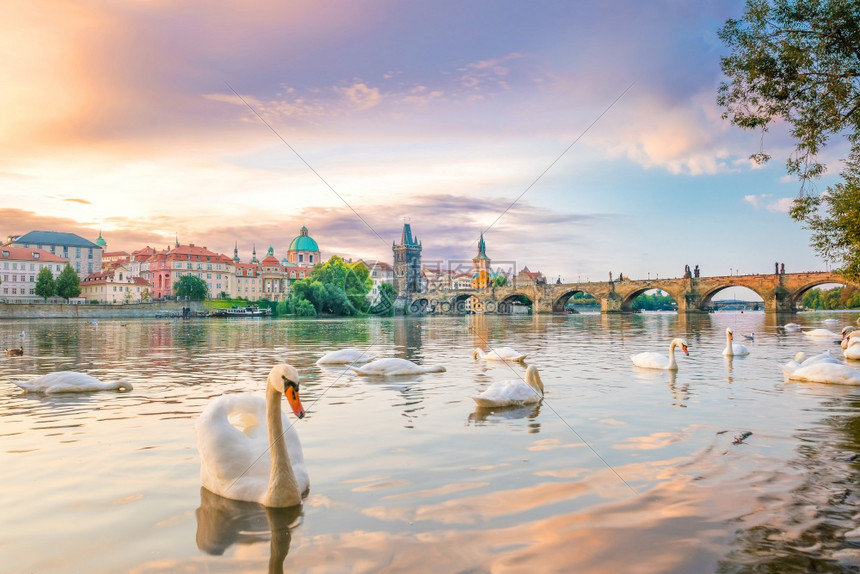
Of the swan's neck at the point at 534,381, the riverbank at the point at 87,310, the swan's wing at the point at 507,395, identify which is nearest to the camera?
the swan's wing at the point at 507,395

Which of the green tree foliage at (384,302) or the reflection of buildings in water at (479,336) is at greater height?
the green tree foliage at (384,302)

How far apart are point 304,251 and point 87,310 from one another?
100 meters

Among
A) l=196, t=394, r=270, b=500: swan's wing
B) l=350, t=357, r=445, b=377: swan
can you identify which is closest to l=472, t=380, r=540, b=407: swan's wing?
l=350, t=357, r=445, b=377: swan

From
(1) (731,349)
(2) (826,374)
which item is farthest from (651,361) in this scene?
(1) (731,349)

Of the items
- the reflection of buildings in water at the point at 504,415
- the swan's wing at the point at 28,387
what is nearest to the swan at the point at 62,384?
the swan's wing at the point at 28,387

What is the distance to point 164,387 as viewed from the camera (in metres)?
11.0

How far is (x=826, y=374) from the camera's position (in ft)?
34.1

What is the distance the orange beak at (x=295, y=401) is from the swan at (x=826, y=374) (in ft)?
32.2

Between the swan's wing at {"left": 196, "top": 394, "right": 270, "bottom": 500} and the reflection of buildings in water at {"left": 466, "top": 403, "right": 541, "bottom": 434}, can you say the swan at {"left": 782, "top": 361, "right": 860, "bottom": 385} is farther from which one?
the swan's wing at {"left": 196, "top": 394, "right": 270, "bottom": 500}

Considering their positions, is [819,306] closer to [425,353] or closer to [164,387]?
[425,353]

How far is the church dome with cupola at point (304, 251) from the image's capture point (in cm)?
17400

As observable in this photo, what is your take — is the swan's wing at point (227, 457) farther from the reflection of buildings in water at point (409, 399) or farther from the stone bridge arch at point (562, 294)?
the stone bridge arch at point (562, 294)

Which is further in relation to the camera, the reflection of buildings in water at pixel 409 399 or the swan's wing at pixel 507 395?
the swan's wing at pixel 507 395

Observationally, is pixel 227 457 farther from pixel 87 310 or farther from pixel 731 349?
pixel 87 310
